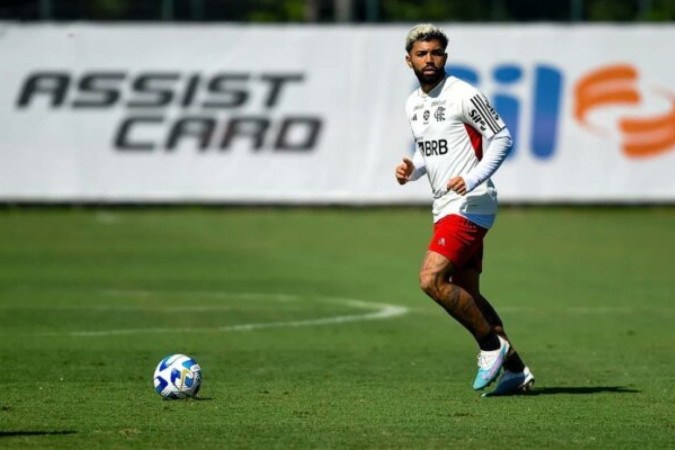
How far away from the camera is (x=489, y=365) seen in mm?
10055

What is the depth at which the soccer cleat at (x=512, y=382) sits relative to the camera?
1019 cm

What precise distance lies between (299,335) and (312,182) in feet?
52.6

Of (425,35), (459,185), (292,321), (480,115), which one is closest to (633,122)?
(292,321)

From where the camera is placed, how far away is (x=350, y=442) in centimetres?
816

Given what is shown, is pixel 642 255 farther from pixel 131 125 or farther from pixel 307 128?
pixel 131 125

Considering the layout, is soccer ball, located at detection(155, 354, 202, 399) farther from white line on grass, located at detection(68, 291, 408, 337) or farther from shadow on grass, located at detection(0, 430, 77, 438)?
white line on grass, located at detection(68, 291, 408, 337)

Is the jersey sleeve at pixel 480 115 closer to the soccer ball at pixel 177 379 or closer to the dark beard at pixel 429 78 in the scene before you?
the dark beard at pixel 429 78

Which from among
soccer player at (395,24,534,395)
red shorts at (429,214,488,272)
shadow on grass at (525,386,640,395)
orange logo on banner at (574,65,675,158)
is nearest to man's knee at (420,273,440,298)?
soccer player at (395,24,534,395)

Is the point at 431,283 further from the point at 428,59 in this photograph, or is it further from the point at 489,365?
the point at 428,59

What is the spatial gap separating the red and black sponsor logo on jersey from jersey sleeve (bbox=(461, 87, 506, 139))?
19.4 meters

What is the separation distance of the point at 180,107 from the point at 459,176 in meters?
20.1

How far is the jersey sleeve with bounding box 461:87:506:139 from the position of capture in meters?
10.1

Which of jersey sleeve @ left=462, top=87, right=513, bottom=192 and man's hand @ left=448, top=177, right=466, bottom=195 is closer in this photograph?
man's hand @ left=448, top=177, right=466, bottom=195

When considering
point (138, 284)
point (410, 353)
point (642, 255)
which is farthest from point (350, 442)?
point (642, 255)
